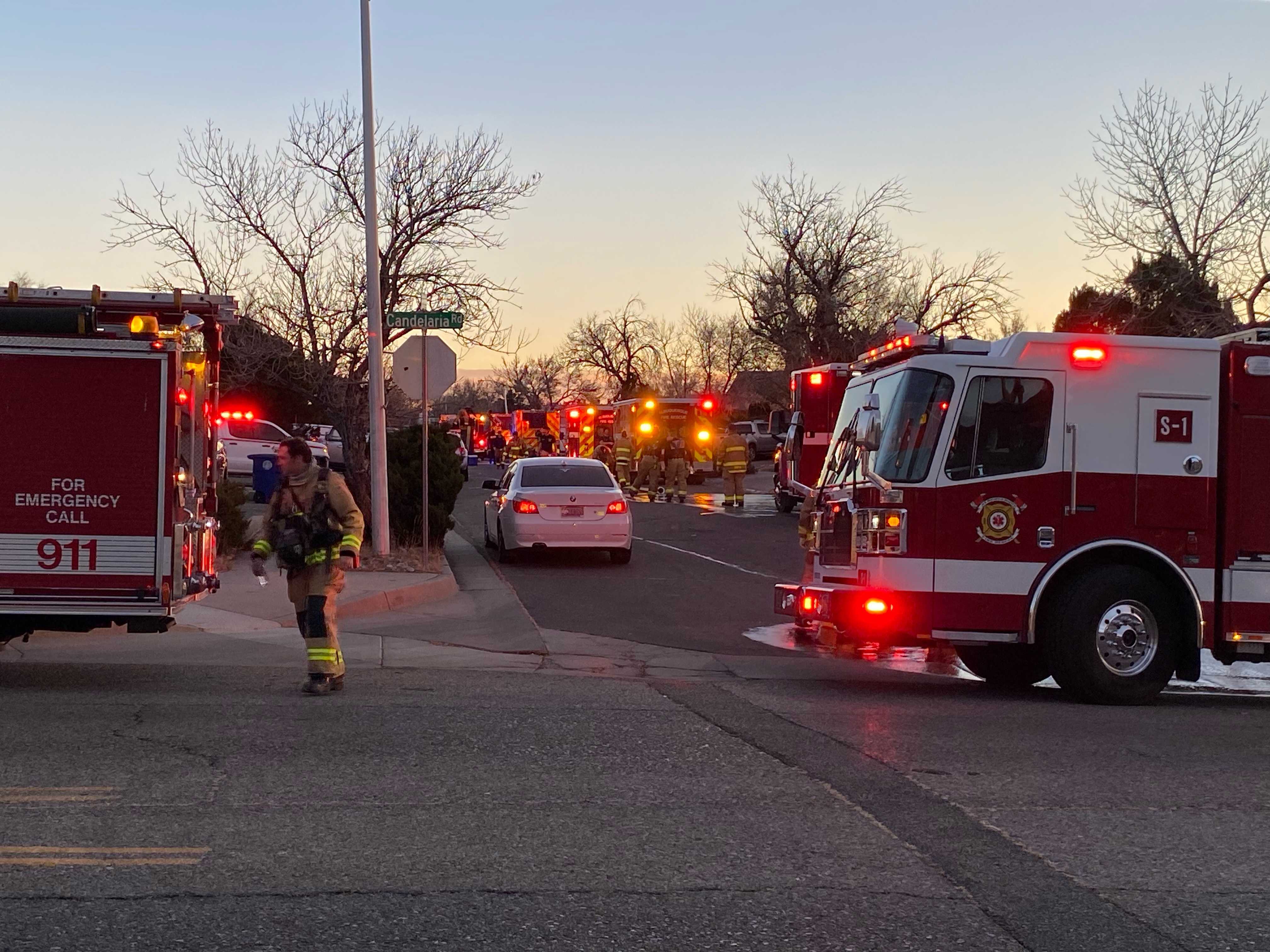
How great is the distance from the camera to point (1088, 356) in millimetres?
9625

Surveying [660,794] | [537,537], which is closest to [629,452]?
[537,537]

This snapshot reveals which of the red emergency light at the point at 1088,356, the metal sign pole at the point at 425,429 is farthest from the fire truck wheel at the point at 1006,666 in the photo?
the metal sign pole at the point at 425,429

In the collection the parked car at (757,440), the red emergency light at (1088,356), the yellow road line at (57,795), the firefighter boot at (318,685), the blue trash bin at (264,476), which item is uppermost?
the parked car at (757,440)

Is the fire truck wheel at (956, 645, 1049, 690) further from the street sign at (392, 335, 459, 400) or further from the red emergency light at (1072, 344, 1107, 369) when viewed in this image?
the street sign at (392, 335, 459, 400)

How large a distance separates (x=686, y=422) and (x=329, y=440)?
11.1 meters

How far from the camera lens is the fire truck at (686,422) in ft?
135

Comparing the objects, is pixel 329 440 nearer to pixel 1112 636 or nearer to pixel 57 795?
pixel 1112 636

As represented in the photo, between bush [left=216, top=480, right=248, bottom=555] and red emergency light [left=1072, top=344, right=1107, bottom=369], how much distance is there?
10.2 m

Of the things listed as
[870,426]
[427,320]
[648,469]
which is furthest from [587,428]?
[870,426]

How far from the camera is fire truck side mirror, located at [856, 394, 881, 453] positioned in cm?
944

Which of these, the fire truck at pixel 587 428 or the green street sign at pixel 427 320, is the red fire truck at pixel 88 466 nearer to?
the green street sign at pixel 427 320

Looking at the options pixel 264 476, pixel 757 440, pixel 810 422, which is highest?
pixel 757 440

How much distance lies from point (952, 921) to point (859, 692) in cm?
535

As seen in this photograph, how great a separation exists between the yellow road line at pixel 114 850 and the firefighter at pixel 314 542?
12.4 feet
